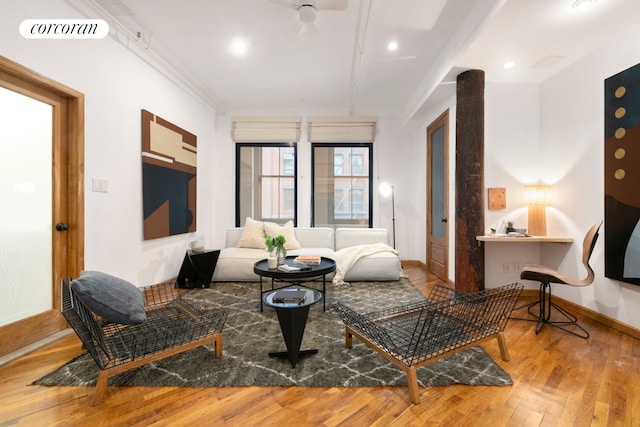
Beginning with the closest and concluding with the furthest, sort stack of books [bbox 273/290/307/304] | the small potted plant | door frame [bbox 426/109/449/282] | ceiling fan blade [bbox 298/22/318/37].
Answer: stack of books [bbox 273/290/307/304] → ceiling fan blade [bbox 298/22/318/37] → the small potted plant → door frame [bbox 426/109/449/282]

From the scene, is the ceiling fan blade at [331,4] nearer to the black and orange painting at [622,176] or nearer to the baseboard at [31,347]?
the black and orange painting at [622,176]

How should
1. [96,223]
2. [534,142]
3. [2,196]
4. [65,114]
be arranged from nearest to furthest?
[2,196]
[65,114]
[96,223]
[534,142]

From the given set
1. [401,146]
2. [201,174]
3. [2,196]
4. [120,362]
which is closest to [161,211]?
[201,174]

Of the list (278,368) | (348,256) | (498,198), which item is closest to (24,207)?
(278,368)

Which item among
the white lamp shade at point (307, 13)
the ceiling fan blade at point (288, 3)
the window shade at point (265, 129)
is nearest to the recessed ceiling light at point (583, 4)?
the white lamp shade at point (307, 13)

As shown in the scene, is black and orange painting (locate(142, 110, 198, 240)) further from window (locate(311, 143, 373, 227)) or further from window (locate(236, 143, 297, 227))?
window (locate(311, 143, 373, 227))

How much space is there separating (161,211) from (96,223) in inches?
41.5

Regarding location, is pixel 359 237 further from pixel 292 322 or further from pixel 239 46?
pixel 239 46

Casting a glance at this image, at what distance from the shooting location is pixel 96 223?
114 inches

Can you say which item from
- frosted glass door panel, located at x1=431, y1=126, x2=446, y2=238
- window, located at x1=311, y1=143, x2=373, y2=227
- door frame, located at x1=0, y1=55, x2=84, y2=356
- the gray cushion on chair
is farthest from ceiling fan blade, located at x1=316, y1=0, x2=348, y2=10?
window, located at x1=311, y1=143, x2=373, y2=227

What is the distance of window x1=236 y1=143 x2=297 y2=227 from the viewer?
5984 mm

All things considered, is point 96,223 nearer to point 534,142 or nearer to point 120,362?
point 120,362

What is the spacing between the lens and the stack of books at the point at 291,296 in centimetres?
206

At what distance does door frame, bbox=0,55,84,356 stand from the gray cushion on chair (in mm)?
1138
